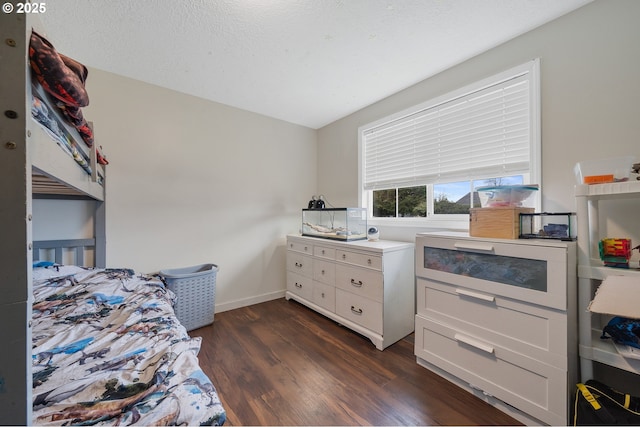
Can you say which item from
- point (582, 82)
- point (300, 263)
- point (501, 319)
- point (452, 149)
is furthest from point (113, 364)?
point (582, 82)

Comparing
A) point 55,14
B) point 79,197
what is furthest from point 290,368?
point 55,14

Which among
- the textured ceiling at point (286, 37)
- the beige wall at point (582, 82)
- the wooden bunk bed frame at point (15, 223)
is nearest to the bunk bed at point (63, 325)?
the wooden bunk bed frame at point (15, 223)

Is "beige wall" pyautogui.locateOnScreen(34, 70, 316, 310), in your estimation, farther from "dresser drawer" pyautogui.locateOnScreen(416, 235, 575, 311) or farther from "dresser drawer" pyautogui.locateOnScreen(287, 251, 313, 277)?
"dresser drawer" pyautogui.locateOnScreen(416, 235, 575, 311)

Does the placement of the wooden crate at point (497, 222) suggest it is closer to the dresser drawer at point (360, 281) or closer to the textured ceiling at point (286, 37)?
the dresser drawer at point (360, 281)

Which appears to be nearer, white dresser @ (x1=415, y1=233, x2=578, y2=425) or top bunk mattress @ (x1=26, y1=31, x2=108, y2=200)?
top bunk mattress @ (x1=26, y1=31, x2=108, y2=200)

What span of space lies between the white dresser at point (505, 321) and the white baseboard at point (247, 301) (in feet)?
6.00

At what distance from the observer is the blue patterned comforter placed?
62 centimetres

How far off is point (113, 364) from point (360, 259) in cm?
163

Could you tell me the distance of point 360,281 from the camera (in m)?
2.04

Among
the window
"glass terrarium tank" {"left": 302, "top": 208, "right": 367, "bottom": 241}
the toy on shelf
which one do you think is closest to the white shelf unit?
the toy on shelf

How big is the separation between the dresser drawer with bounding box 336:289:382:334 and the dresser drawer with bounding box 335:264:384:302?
48 mm

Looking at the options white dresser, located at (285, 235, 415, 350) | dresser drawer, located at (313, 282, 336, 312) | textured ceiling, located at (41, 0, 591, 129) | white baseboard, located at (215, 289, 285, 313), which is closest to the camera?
textured ceiling, located at (41, 0, 591, 129)

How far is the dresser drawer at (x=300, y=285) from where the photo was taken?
2.62 metres

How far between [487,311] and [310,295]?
1.67 meters
